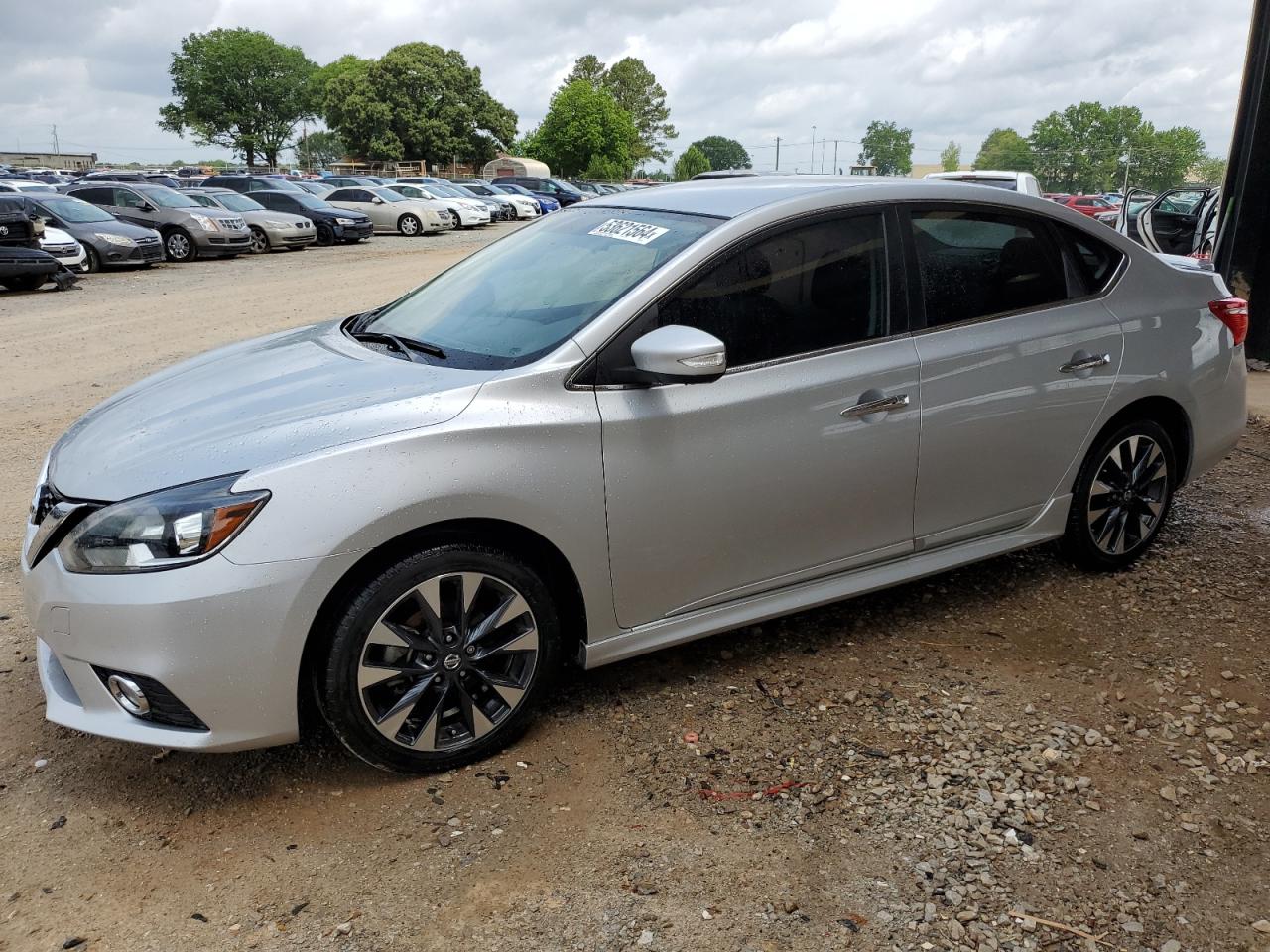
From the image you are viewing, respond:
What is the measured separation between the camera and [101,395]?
8289 millimetres

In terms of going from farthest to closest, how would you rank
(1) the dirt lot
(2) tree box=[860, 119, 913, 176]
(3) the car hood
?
(2) tree box=[860, 119, 913, 176]
(3) the car hood
(1) the dirt lot

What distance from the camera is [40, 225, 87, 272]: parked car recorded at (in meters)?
16.7

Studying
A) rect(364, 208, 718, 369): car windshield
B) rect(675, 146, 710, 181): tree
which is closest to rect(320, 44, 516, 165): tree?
rect(675, 146, 710, 181): tree

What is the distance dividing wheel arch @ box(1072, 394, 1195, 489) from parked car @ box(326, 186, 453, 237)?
2823 centimetres

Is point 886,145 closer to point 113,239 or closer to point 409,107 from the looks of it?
point 409,107

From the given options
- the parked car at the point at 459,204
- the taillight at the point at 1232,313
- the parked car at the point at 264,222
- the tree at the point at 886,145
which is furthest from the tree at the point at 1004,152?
the taillight at the point at 1232,313

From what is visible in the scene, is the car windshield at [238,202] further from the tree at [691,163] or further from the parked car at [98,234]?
the tree at [691,163]

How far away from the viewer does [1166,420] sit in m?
4.45

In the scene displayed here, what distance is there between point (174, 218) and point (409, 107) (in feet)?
216

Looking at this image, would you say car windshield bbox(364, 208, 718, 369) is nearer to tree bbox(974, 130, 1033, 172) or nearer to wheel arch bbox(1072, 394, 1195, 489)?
wheel arch bbox(1072, 394, 1195, 489)

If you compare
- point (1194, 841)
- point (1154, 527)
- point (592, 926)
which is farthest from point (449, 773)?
point (1154, 527)

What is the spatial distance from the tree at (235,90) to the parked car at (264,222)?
79.7m

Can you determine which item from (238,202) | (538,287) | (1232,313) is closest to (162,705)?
(538,287)

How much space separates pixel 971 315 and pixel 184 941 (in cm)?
314
